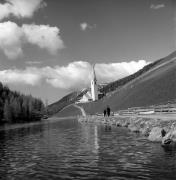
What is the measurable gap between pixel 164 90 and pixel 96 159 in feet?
286

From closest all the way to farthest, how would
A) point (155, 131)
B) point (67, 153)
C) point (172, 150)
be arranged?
point (172, 150) → point (67, 153) → point (155, 131)

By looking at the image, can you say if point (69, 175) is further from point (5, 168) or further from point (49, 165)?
point (5, 168)

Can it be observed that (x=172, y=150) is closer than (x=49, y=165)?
No

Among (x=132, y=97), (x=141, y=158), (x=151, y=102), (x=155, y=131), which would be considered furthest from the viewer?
(x=132, y=97)

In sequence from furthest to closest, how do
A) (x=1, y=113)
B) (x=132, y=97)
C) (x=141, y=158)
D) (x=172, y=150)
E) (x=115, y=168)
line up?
(x=1, y=113)
(x=132, y=97)
(x=172, y=150)
(x=141, y=158)
(x=115, y=168)

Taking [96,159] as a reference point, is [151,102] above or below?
above

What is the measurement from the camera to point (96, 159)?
22109 millimetres

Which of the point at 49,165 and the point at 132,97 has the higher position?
the point at 132,97

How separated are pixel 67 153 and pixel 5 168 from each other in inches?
261

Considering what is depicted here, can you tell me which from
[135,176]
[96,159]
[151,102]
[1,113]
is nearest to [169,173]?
[135,176]

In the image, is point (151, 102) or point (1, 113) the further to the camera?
point (1, 113)

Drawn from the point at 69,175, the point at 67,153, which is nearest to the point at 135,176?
the point at 69,175

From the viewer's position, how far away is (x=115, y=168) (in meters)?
18.7

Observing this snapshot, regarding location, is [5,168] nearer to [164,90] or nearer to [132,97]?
[164,90]
